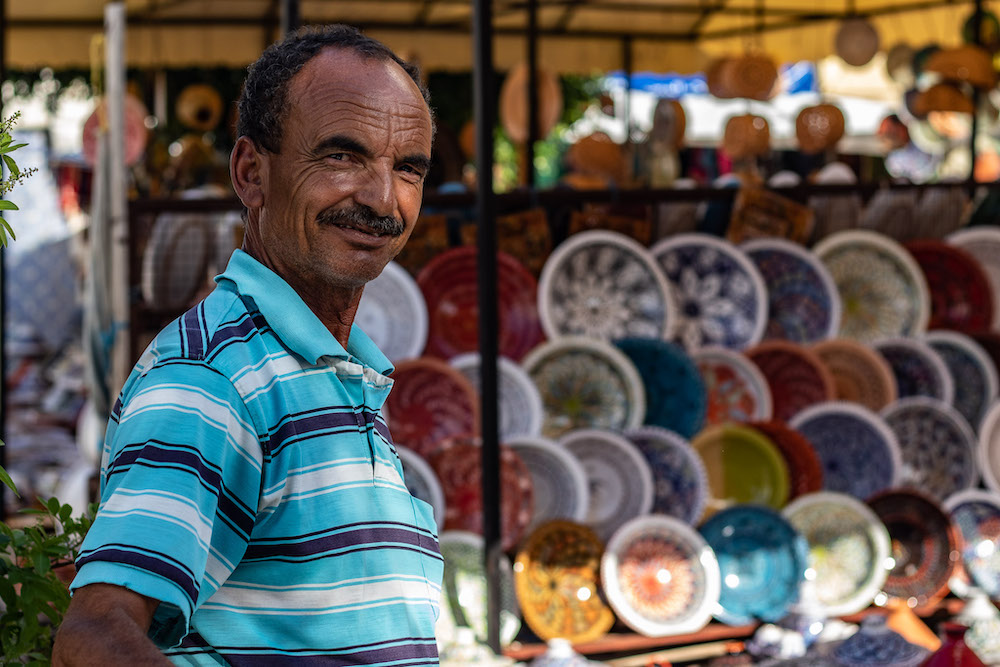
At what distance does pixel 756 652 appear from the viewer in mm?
3090

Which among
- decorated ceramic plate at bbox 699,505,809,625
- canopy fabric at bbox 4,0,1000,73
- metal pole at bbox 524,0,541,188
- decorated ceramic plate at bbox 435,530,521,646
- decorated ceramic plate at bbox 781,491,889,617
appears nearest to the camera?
decorated ceramic plate at bbox 435,530,521,646

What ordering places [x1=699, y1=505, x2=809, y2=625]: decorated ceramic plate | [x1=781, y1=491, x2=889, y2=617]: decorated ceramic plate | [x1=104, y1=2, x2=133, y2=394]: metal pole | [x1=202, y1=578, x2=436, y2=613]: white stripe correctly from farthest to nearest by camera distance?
1. [x1=781, y1=491, x2=889, y2=617]: decorated ceramic plate
2. [x1=699, y1=505, x2=809, y2=625]: decorated ceramic plate
3. [x1=104, y1=2, x2=133, y2=394]: metal pole
4. [x1=202, y1=578, x2=436, y2=613]: white stripe

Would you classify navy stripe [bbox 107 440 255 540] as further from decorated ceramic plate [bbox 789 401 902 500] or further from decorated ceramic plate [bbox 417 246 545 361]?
decorated ceramic plate [bbox 789 401 902 500]

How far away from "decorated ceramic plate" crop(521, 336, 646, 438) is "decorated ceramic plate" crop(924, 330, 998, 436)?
108 cm

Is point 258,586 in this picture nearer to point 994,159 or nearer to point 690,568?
point 690,568

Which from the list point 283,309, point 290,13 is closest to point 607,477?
point 290,13

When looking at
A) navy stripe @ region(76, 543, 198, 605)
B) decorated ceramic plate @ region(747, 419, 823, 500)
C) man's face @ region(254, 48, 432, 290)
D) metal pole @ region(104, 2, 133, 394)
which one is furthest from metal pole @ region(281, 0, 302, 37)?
navy stripe @ region(76, 543, 198, 605)

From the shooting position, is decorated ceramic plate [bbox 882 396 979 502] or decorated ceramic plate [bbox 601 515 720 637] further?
decorated ceramic plate [bbox 882 396 979 502]

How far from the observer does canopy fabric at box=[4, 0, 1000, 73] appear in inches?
246

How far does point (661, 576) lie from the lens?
10.6ft

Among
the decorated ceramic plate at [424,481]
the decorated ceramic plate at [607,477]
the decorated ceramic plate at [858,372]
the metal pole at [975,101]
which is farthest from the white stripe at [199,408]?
the metal pole at [975,101]

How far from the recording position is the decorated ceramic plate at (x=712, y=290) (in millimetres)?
3592

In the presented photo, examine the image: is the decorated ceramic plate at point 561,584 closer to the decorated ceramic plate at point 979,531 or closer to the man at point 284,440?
the decorated ceramic plate at point 979,531

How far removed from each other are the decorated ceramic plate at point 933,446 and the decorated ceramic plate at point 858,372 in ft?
0.20
